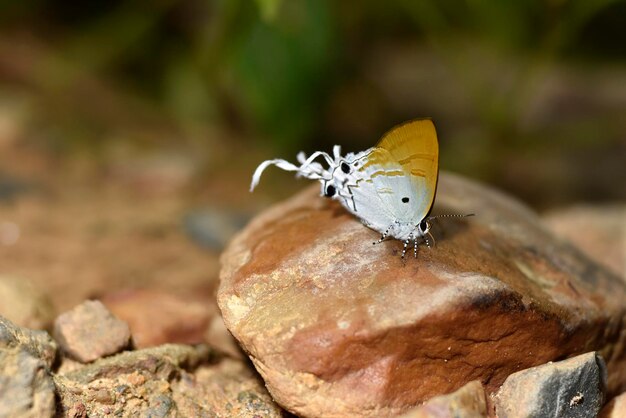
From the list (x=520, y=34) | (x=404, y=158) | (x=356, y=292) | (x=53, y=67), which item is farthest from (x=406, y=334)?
(x=53, y=67)

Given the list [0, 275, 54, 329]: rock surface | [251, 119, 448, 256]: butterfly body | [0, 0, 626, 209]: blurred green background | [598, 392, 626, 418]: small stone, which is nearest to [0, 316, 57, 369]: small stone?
[0, 275, 54, 329]: rock surface

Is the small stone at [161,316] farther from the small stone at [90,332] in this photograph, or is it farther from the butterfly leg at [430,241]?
the butterfly leg at [430,241]

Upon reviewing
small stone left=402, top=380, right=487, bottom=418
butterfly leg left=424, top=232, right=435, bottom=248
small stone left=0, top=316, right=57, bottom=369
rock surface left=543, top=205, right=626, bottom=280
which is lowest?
small stone left=402, top=380, right=487, bottom=418

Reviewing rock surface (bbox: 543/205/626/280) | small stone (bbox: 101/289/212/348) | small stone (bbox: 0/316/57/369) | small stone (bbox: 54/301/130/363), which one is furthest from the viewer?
rock surface (bbox: 543/205/626/280)

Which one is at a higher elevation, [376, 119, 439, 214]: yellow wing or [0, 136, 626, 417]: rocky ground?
[376, 119, 439, 214]: yellow wing

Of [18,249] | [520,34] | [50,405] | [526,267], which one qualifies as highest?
[520,34]

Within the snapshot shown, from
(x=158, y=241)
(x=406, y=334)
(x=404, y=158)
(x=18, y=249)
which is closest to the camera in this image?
(x=406, y=334)

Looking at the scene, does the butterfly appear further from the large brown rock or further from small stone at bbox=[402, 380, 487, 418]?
small stone at bbox=[402, 380, 487, 418]

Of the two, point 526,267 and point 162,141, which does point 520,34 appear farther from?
point 526,267
